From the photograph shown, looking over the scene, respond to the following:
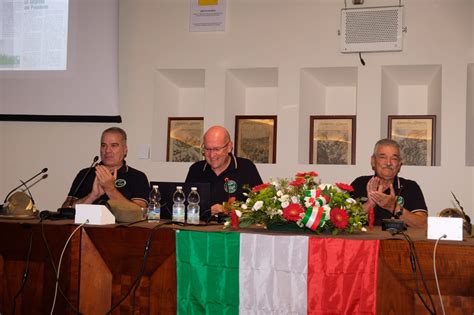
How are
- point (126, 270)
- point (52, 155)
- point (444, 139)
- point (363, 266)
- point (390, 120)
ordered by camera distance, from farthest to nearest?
point (52, 155) < point (390, 120) < point (444, 139) < point (126, 270) < point (363, 266)

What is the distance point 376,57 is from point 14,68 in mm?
2948

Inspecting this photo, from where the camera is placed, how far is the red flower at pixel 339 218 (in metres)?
2.91

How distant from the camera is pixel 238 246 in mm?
2908

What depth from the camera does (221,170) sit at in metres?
4.34

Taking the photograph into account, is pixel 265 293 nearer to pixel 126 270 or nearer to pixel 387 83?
pixel 126 270

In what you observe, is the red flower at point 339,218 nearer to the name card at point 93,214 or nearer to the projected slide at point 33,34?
the name card at point 93,214

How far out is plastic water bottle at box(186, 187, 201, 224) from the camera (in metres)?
3.51

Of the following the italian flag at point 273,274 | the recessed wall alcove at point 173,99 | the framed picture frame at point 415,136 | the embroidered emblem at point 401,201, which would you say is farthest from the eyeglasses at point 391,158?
the recessed wall alcove at point 173,99

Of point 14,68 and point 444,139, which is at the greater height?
point 14,68

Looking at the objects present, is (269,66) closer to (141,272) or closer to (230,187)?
(230,187)

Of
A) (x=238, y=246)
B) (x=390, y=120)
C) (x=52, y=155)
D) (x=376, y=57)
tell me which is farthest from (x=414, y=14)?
(x=52, y=155)

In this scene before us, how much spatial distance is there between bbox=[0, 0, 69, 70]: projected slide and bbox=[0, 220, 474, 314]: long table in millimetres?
2401

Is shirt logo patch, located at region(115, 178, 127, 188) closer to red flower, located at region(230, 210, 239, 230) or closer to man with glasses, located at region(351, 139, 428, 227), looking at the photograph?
red flower, located at region(230, 210, 239, 230)

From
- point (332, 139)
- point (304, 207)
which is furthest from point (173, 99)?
point (304, 207)
